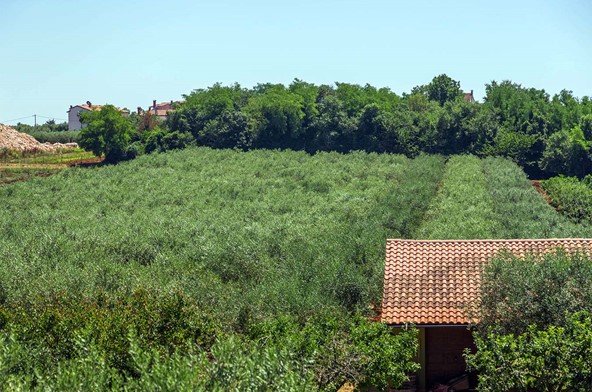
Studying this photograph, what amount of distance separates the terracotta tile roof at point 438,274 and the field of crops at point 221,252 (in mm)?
1824

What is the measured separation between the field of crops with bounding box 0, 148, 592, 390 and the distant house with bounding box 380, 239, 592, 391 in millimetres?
2005

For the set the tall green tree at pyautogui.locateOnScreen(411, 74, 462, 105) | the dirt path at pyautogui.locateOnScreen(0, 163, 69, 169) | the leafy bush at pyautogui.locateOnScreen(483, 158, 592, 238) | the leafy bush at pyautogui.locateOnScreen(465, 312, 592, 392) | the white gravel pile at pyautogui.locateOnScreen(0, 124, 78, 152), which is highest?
the tall green tree at pyautogui.locateOnScreen(411, 74, 462, 105)

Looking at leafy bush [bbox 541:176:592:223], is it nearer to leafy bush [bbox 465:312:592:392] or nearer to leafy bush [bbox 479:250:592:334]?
A: leafy bush [bbox 479:250:592:334]

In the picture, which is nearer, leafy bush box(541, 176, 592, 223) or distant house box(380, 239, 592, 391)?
distant house box(380, 239, 592, 391)

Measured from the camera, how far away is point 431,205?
57.4m

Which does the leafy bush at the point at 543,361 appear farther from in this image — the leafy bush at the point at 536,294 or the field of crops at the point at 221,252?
the field of crops at the point at 221,252

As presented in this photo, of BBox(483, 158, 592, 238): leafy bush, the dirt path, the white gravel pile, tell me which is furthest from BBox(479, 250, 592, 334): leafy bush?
the white gravel pile

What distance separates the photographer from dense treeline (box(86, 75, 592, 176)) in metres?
90.4

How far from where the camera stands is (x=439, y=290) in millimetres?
29531

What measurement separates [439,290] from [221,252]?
16.6m

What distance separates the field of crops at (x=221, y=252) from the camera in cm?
2314

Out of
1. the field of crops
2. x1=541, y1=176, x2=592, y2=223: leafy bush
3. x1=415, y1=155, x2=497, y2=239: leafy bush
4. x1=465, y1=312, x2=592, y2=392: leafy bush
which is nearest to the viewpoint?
x1=465, y1=312, x2=592, y2=392: leafy bush

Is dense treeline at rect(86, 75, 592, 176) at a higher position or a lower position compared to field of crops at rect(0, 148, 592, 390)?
higher

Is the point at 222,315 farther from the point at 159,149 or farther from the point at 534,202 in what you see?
the point at 159,149
